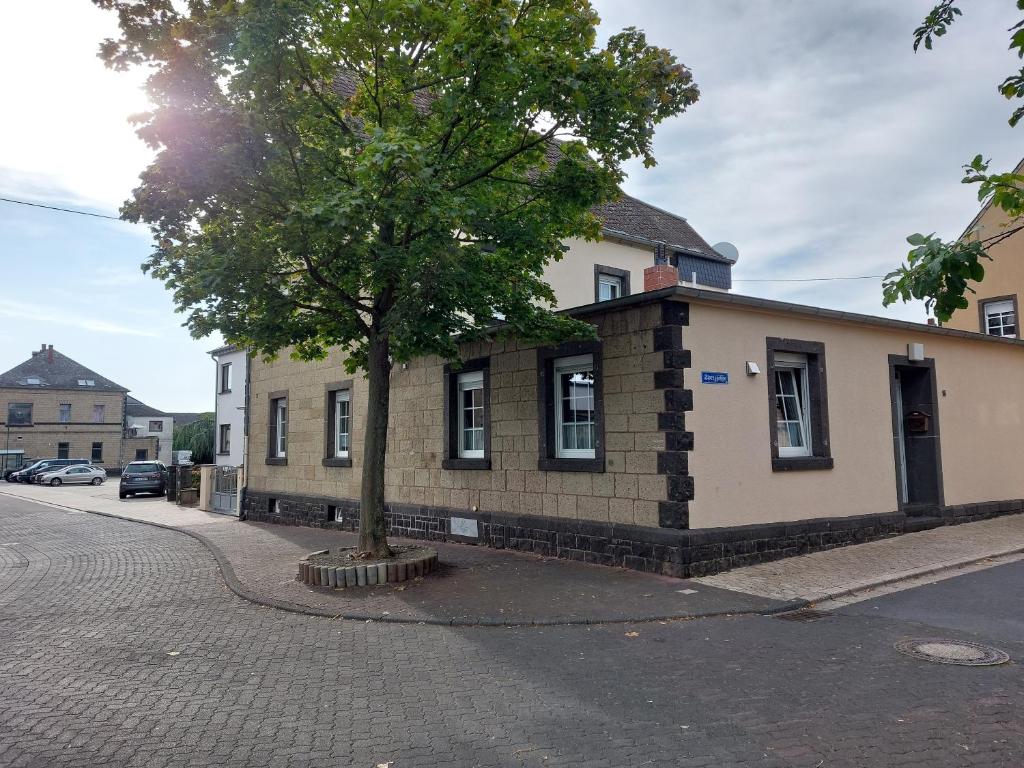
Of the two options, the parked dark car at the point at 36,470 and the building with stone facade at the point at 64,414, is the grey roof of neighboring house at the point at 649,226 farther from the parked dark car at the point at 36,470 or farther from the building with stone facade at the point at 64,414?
the building with stone facade at the point at 64,414

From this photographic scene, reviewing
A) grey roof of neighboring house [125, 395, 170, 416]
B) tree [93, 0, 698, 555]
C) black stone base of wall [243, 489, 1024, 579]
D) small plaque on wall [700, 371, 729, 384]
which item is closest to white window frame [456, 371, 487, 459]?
black stone base of wall [243, 489, 1024, 579]

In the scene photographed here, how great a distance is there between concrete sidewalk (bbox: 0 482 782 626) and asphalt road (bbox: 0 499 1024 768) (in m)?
0.32

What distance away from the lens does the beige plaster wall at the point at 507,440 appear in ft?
30.1

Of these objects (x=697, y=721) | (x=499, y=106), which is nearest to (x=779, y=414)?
(x=499, y=106)

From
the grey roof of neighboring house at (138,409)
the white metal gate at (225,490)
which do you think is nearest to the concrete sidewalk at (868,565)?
the white metal gate at (225,490)

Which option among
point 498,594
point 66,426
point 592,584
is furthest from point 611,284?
point 66,426

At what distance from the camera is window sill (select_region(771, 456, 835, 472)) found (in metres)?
9.64

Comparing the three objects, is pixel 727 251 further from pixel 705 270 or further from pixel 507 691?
pixel 507 691

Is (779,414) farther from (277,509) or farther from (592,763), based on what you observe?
(277,509)

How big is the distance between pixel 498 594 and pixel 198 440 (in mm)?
38580

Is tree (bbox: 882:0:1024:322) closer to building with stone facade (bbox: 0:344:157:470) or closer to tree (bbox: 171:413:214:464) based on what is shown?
tree (bbox: 171:413:214:464)

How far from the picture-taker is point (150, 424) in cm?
6944

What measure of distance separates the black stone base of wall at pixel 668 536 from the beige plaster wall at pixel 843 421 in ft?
0.61

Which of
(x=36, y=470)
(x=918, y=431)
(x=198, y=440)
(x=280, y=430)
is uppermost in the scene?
(x=198, y=440)
